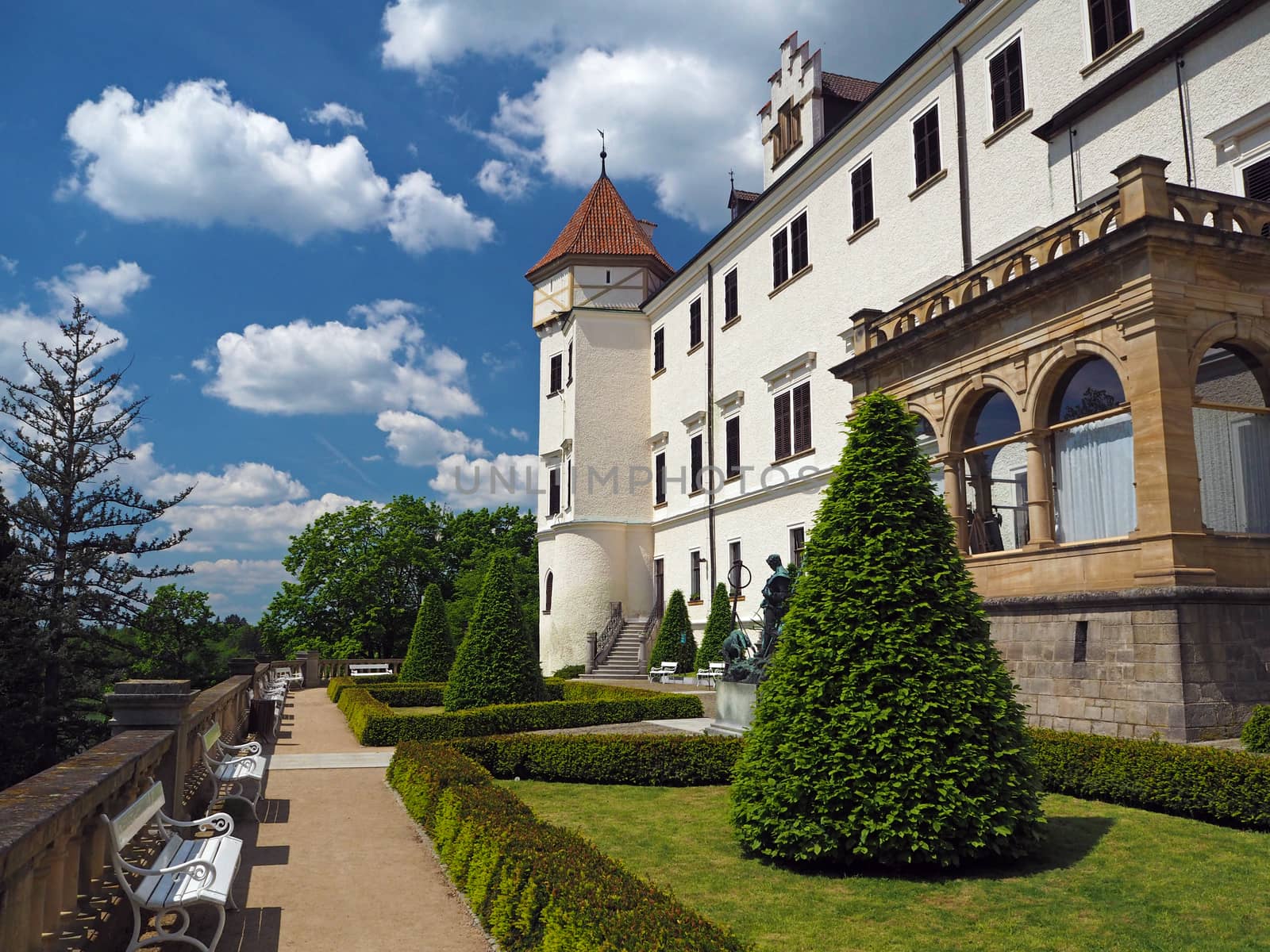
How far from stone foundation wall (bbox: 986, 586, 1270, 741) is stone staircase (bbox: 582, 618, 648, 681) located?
2103cm

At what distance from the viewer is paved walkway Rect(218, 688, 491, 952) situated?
598cm

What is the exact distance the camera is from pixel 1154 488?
11547mm

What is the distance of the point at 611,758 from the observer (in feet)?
39.7

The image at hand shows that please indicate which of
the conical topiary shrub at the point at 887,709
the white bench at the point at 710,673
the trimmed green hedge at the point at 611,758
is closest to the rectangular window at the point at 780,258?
the white bench at the point at 710,673

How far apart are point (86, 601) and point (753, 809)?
2918cm

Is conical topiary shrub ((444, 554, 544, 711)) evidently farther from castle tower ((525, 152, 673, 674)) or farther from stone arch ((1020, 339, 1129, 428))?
castle tower ((525, 152, 673, 674))

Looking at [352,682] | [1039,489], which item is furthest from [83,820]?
[352,682]

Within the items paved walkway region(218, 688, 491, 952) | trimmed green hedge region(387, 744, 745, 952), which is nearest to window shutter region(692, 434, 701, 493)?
paved walkway region(218, 688, 491, 952)

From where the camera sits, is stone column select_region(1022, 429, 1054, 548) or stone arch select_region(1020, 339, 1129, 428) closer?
stone arch select_region(1020, 339, 1129, 428)

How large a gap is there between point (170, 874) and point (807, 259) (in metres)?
23.9

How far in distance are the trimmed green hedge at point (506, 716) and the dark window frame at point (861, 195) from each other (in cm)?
1272

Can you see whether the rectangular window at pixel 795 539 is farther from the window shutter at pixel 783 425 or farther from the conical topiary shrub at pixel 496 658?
the conical topiary shrub at pixel 496 658

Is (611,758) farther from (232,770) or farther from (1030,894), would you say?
(1030,894)

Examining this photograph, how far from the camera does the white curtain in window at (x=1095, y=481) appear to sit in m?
12.6
